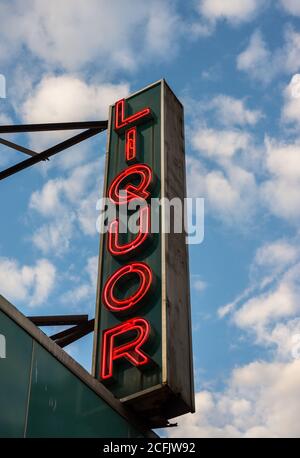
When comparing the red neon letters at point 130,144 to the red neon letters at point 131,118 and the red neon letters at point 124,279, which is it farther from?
the red neon letters at point 124,279

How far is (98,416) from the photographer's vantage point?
1411cm

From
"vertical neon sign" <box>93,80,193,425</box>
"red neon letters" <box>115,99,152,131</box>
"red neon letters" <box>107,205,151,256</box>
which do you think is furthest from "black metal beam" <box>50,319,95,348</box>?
"red neon letters" <box>115,99,152,131</box>

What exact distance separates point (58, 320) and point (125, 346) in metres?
1.95

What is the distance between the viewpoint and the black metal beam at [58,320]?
52.9ft

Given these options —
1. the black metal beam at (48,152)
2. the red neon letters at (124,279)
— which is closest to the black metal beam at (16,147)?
the black metal beam at (48,152)

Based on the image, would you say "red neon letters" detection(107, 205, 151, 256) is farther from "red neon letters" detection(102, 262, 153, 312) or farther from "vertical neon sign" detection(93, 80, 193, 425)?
"red neon letters" detection(102, 262, 153, 312)

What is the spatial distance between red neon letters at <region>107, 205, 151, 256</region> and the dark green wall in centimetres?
390

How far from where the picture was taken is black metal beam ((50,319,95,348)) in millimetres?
16500

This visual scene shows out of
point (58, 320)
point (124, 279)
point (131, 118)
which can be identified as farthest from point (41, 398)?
point (131, 118)

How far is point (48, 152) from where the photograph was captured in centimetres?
2089

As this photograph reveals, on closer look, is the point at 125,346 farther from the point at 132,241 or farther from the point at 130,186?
the point at 130,186
